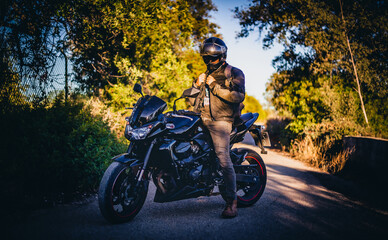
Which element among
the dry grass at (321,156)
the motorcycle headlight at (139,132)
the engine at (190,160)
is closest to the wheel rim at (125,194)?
the motorcycle headlight at (139,132)

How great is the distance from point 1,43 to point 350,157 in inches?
349

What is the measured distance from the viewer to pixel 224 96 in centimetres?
411

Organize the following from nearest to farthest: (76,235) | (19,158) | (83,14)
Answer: (76,235)
(19,158)
(83,14)

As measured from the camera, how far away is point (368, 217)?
14.1 feet

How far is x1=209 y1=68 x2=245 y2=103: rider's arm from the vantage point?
4.11 metres

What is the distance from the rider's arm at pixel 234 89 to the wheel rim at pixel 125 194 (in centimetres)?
163

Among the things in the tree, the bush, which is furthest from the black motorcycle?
the tree

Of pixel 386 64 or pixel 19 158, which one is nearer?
pixel 19 158

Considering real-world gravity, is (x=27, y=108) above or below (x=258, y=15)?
below

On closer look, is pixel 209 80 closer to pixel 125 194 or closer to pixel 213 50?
pixel 213 50

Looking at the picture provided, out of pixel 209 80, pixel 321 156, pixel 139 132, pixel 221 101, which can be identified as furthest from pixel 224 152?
pixel 321 156

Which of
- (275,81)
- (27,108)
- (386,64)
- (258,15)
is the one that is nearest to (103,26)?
(27,108)

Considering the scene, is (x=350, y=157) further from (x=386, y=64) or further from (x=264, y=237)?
(x=264, y=237)

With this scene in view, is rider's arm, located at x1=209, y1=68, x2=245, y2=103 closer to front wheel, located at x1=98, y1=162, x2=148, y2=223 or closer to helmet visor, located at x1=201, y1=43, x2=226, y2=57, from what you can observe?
helmet visor, located at x1=201, y1=43, x2=226, y2=57
